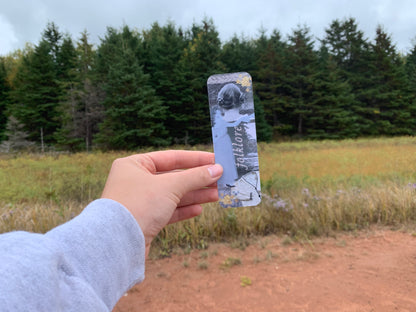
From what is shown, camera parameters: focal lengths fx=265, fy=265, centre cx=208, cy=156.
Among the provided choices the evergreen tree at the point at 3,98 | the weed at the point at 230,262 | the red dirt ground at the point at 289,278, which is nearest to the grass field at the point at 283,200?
the red dirt ground at the point at 289,278

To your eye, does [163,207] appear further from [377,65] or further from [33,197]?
[377,65]

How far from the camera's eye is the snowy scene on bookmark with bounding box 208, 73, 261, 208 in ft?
3.07

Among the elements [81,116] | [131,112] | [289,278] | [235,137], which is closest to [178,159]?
[235,137]

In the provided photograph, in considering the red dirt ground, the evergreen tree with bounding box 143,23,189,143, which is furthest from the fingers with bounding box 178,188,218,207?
the evergreen tree with bounding box 143,23,189,143

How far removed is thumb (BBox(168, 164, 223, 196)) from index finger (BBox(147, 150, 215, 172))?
20 centimetres

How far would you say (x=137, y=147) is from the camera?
10.2 m

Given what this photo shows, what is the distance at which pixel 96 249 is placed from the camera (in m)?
0.48

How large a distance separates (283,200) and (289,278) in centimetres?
136

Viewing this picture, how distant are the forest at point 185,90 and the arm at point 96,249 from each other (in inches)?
306

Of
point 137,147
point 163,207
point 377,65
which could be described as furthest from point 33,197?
point 377,65

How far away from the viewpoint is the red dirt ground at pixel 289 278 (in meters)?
1.96

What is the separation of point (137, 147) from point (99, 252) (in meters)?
10.0

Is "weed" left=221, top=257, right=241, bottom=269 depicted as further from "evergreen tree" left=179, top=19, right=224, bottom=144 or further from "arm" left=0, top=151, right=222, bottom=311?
"evergreen tree" left=179, top=19, right=224, bottom=144

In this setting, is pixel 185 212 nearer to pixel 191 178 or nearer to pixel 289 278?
pixel 191 178
